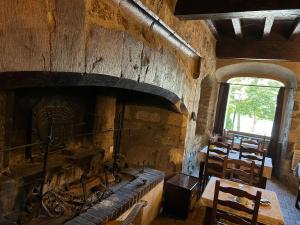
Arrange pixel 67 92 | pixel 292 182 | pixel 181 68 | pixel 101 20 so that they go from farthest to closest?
pixel 292 182 < pixel 181 68 < pixel 67 92 < pixel 101 20

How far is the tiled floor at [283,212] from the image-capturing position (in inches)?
123

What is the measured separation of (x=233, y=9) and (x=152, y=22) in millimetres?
811

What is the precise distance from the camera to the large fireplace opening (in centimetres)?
196

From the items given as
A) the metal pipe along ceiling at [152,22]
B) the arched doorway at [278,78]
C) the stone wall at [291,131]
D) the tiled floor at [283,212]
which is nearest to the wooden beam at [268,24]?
the metal pipe along ceiling at [152,22]

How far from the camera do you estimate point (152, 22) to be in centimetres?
215

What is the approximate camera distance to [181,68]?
3.13 metres

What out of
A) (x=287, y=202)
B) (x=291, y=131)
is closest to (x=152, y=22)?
(x=287, y=202)

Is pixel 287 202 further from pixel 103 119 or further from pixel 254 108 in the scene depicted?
pixel 254 108

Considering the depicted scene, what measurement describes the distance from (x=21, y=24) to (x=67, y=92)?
1.61 metres

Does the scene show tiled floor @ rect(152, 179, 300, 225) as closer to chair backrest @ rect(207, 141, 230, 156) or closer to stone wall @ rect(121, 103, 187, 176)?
stone wall @ rect(121, 103, 187, 176)

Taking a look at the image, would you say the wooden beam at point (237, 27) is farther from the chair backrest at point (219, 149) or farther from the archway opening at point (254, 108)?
the archway opening at point (254, 108)

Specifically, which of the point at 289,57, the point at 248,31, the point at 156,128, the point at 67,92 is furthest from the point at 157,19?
the point at 289,57

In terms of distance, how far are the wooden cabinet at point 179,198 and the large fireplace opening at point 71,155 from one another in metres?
0.17

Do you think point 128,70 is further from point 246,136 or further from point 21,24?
point 246,136
